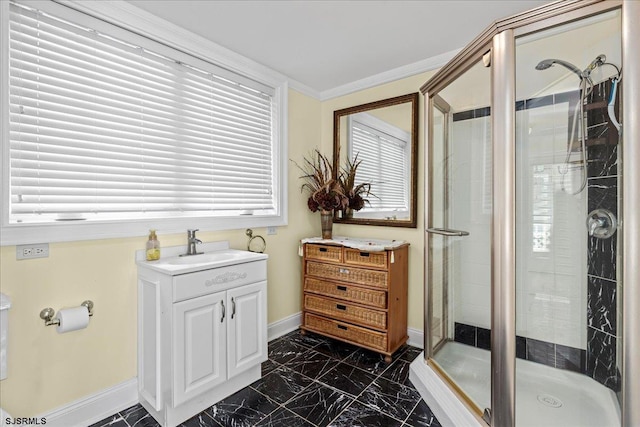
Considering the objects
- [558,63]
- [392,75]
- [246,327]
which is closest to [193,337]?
[246,327]

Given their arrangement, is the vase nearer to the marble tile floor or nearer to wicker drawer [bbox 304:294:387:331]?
wicker drawer [bbox 304:294:387:331]

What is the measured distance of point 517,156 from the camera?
1336 mm

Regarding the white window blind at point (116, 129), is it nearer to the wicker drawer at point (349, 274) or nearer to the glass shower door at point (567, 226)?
the wicker drawer at point (349, 274)

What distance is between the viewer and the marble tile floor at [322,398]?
174cm

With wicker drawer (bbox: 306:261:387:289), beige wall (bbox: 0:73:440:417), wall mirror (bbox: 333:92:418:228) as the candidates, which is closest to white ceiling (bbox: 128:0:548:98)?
wall mirror (bbox: 333:92:418:228)

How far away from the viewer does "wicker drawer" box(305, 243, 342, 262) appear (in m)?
2.67

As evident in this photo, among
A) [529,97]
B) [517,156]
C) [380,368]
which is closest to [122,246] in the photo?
[380,368]

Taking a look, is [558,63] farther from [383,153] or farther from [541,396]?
[541,396]

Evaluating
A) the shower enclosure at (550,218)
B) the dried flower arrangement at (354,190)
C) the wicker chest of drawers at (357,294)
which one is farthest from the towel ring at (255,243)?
the shower enclosure at (550,218)

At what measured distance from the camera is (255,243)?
2.68 metres

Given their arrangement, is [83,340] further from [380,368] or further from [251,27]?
[251,27]

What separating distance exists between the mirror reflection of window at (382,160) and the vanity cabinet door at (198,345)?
1704mm

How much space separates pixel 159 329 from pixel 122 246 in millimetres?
564

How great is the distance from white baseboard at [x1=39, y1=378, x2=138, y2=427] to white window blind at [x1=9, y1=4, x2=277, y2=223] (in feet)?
3.40
